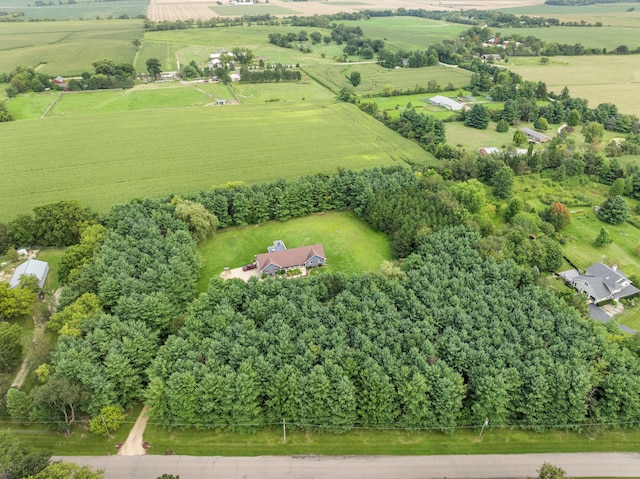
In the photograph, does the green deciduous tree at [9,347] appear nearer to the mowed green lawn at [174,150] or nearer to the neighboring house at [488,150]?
the mowed green lawn at [174,150]

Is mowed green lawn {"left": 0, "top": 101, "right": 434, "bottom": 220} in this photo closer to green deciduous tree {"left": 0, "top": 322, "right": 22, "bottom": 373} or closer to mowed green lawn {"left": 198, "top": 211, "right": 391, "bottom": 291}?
mowed green lawn {"left": 198, "top": 211, "right": 391, "bottom": 291}

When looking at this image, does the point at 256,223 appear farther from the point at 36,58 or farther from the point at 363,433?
the point at 36,58

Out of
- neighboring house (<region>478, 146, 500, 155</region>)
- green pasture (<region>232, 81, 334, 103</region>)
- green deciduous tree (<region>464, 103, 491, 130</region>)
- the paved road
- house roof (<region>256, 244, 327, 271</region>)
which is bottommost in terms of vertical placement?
the paved road

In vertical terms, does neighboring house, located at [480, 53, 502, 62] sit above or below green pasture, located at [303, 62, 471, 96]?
above

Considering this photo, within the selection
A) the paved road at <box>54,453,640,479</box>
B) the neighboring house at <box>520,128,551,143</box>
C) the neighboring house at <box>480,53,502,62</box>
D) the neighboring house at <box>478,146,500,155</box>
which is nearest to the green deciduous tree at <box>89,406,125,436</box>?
the paved road at <box>54,453,640,479</box>

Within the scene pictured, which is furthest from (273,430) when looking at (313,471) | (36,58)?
(36,58)

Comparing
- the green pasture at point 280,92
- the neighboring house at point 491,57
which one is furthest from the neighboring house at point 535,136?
the neighboring house at point 491,57
